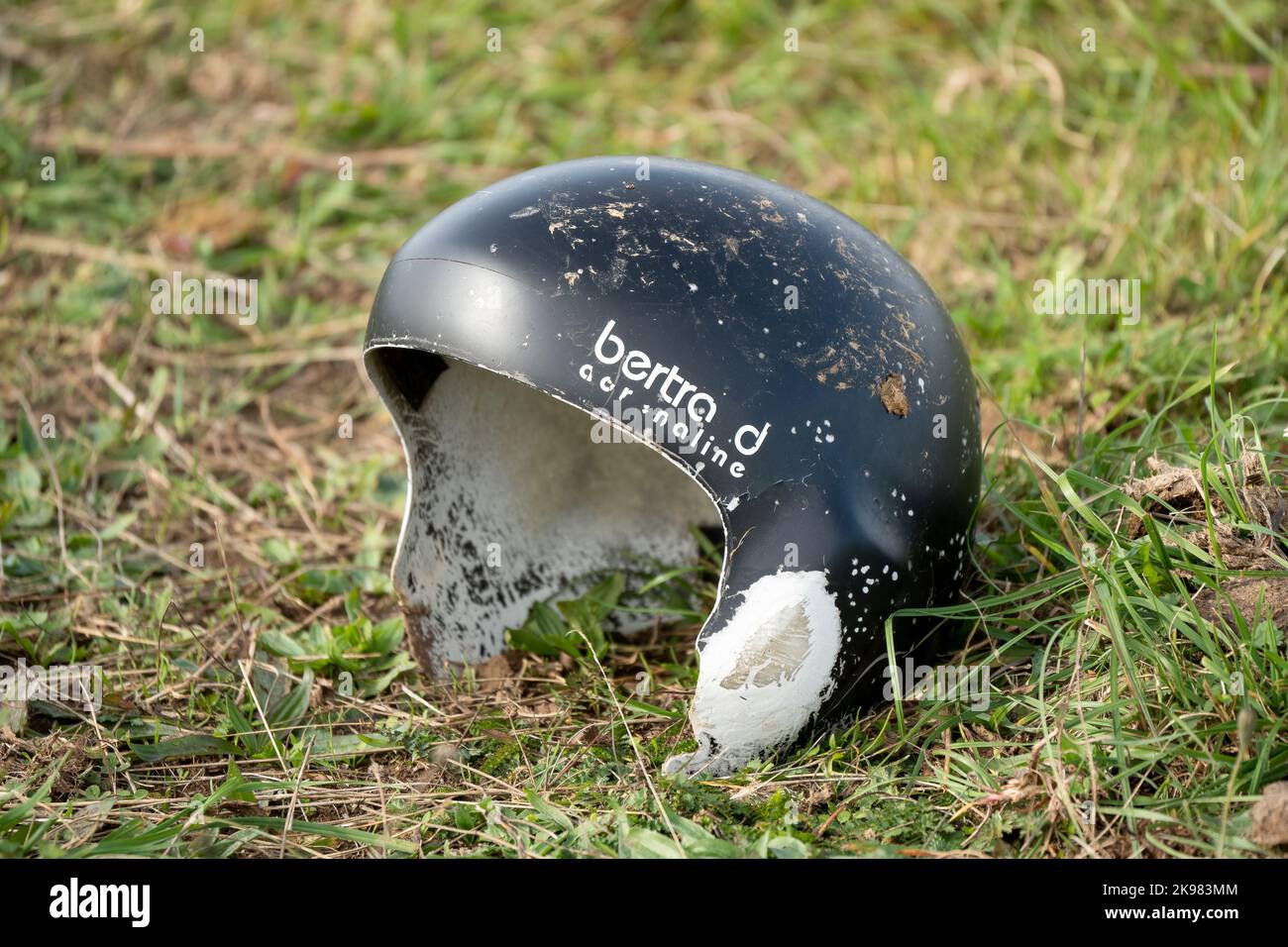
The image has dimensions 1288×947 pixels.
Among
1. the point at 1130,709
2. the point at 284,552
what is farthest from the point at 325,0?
the point at 1130,709

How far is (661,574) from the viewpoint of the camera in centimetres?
320

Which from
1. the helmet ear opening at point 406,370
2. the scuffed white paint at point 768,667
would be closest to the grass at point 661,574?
the scuffed white paint at point 768,667

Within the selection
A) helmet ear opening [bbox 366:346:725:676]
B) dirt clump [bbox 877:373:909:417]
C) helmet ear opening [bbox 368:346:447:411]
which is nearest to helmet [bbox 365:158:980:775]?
dirt clump [bbox 877:373:909:417]

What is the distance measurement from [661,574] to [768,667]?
3.30 feet

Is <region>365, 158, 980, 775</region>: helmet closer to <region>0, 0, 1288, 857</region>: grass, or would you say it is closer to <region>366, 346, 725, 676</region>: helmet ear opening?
<region>0, 0, 1288, 857</region>: grass

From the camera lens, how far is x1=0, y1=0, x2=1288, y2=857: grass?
2.19 meters

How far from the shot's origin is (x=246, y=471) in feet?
11.9

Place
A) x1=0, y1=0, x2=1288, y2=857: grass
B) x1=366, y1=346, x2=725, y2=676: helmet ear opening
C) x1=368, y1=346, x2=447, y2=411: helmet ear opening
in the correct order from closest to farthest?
x1=0, y1=0, x2=1288, y2=857: grass
x1=368, y1=346, x2=447, y2=411: helmet ear opening
x1=366, y1=346, x2=725, y2=676: helmet ear opening

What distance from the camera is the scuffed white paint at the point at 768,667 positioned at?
220 cm

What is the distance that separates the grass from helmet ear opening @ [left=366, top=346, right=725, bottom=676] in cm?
16

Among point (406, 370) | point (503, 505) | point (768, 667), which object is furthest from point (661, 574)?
point (768, 667)

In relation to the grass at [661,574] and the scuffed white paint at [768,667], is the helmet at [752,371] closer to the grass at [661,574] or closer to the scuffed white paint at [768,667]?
the scuffed white paint at [768,667]

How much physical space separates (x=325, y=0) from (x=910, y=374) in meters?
4.73

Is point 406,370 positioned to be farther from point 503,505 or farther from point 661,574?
point 661,574
